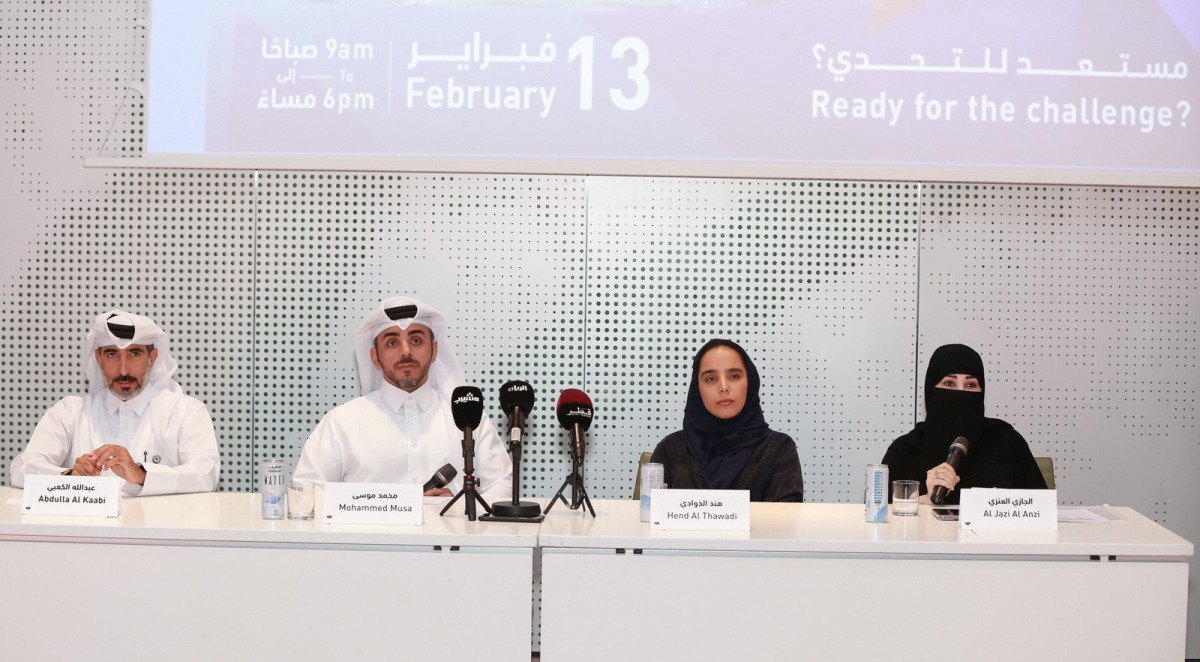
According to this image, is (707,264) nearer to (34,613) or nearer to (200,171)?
(200,171)

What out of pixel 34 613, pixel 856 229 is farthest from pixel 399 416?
pixel 856 229

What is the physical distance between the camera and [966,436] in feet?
12.8

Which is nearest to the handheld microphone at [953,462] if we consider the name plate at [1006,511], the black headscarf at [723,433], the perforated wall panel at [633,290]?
the name plate at [1006,511]

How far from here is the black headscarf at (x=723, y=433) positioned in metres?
3.79

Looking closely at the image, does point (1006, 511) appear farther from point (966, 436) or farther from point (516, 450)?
point (516, 450)

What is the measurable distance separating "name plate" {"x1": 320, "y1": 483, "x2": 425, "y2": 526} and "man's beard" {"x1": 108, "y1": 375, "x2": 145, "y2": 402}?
1536 mm

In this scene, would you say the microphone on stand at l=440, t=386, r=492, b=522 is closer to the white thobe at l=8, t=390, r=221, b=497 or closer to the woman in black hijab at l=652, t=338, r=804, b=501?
the woman in black hijab at l=652, t=338, r=804, b=501

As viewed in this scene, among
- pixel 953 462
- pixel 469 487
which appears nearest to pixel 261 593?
pixel 469 487

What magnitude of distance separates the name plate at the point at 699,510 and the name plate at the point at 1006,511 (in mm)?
605

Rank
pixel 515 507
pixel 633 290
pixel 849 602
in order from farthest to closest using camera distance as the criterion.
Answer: pixel 633 290
pixel 515 507
pixel 849 602

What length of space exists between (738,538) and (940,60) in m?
2.55

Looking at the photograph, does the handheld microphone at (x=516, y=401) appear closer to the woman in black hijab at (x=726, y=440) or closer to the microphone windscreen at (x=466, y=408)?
the microphone windscreen at (x=466, y=408)

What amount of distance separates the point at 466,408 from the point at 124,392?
1.66m

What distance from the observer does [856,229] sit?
4.49 m
